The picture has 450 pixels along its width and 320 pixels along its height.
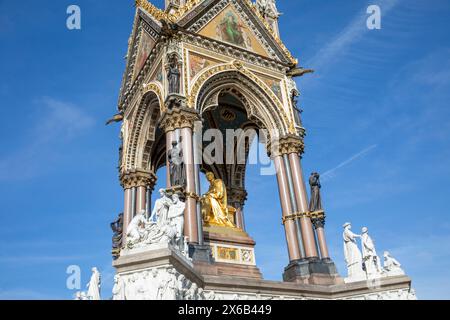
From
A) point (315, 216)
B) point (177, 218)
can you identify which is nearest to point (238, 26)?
point (315, 216)

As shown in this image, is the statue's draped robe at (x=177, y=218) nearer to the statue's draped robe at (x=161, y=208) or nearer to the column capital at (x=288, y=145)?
the statue's draped robe at (x=161, y=208)

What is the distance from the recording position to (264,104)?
18047 millimetres

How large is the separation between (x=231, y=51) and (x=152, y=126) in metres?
4.60

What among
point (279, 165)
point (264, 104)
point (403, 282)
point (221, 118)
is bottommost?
point (403, 282)

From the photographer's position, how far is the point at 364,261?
1434 cm

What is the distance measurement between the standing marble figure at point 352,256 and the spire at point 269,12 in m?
11.1

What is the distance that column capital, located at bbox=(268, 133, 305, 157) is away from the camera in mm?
17141

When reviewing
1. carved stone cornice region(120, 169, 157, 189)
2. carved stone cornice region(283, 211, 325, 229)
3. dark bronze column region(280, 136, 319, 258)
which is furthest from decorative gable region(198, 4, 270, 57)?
carved stone cornice region(283, 211, 325, 229)

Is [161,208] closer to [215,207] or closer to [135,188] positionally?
[215,207]

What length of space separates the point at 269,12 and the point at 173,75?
8594 millimetres
